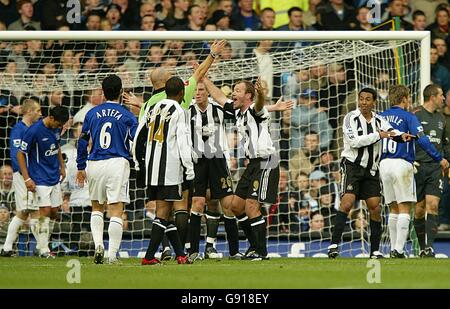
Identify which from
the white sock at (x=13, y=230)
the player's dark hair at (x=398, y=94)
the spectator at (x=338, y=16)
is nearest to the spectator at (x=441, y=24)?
the spectator at (x=338, y=16)

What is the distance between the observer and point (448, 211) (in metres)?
18.3

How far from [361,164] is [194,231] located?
93.0 inches

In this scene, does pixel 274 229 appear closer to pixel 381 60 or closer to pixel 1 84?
pixel 381 60

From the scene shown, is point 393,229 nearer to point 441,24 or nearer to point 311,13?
point 441,24

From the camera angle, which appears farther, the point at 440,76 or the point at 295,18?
the point at 295,18

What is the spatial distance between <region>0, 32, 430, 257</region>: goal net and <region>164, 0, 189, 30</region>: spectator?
1771 millimetres

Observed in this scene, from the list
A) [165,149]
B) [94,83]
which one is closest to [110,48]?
[94,83]

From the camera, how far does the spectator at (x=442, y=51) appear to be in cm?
1984

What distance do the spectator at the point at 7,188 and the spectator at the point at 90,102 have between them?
1.38 meters

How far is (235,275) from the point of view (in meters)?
11.4

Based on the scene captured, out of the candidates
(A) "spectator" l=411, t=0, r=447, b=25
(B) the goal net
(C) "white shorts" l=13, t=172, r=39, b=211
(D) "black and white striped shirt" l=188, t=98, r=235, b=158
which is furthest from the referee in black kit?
(A) "spectator" l=411, t=0, r=447, b=25

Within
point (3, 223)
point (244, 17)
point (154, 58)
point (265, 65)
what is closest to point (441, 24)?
point (244, 17)

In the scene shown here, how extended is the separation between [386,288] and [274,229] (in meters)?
8.01

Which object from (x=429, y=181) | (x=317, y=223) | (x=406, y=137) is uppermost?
(x=406, y=137)
